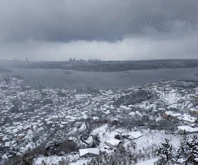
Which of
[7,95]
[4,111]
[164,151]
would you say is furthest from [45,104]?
[164,151]

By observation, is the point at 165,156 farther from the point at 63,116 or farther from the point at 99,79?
the point at 99,79

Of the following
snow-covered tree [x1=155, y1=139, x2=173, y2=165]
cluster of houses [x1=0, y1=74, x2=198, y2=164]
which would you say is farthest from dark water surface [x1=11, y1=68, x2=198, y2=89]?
snow-covered tree [x1=155, y1=139, x2=173, y2=165]

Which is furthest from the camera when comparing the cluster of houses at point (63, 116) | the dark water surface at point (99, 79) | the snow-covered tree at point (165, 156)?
the dark water surface at point (99, 79)

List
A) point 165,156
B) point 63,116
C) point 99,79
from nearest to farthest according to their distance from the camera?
point 165,156
point 63,116
point 99,79

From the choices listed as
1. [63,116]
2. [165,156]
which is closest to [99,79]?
[63,116]

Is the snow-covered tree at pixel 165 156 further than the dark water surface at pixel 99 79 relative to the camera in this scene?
No

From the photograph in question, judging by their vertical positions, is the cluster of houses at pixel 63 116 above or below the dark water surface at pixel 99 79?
below

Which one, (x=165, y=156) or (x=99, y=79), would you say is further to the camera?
(x=99, y=79)

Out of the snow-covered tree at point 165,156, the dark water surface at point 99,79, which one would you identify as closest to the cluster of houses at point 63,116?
the snow-covered tree at point 165,156

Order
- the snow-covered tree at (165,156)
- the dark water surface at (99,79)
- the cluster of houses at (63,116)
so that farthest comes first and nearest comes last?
the dark water surface at (99,79) → the cluster of houses at (63,116) → the snow-covered tree at (165,156)

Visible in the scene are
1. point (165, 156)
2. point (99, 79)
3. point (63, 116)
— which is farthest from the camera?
point (99, 79)

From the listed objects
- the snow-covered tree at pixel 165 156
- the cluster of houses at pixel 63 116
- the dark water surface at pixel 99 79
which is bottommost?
the cluster of houses at pixel 63 116

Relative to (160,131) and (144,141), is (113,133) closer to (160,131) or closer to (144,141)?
(144,141)

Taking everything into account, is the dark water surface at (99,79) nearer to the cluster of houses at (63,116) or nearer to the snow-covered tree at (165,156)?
the cluster of houses at (63,116)
